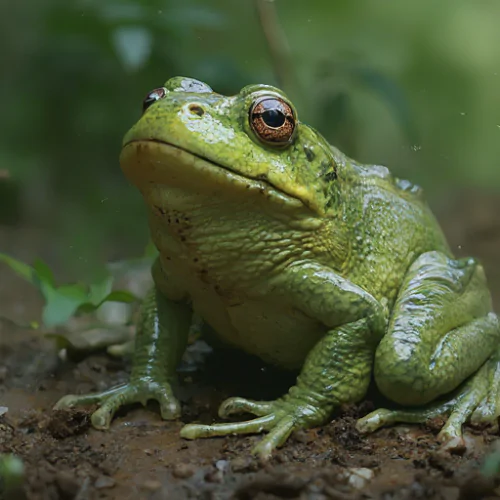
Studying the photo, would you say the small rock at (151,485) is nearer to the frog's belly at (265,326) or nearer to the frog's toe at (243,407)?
the frog's toe at (243,407)

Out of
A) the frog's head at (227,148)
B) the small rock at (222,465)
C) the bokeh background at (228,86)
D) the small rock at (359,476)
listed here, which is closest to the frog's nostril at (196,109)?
the frog's head at (227,148)

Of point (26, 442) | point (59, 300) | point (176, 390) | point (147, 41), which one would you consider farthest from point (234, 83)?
point (26, 442)

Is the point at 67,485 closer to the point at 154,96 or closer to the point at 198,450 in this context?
the point at 198,450

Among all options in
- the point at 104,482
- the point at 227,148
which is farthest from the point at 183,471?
the point at 227,148

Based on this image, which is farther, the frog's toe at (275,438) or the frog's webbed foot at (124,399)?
the frog's webbed foot at (124,399)

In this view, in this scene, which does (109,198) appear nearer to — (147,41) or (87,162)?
(87,162)

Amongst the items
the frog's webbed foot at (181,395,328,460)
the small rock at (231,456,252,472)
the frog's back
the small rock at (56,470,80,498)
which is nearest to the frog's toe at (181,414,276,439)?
the frog's webbed foot at (181,395,328,460)
